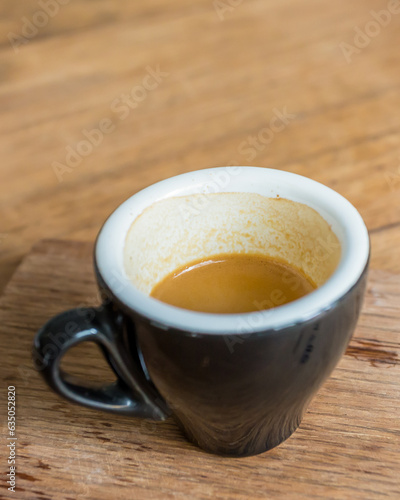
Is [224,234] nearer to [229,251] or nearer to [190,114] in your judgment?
[229,251]

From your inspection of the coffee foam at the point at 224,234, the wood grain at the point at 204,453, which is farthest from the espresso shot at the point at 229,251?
the wood grain at the point at 204,453

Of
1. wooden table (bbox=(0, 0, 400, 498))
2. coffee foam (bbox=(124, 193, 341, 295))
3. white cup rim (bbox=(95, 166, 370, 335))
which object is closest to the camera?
white cup rim (bbox=(95, 166, 370, 335))

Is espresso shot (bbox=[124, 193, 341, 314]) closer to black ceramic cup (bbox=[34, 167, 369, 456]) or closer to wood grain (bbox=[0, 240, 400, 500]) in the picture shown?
black ceramic cup (bbox=[34, 167, 369, 456])

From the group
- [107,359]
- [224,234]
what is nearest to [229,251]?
[224,234]

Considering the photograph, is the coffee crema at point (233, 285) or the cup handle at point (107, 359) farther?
the coffee crema at point (233, 285)

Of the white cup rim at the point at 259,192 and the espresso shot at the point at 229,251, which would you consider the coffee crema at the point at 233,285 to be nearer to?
the espresso shot at the point at 229,251

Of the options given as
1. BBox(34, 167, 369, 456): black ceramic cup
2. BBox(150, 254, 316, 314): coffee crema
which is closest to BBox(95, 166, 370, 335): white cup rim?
BBox(34, 167, 369, 456): black ceramic cup

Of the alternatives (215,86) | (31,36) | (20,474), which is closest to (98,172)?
(215,86)

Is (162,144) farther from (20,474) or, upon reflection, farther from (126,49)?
(20,474)
